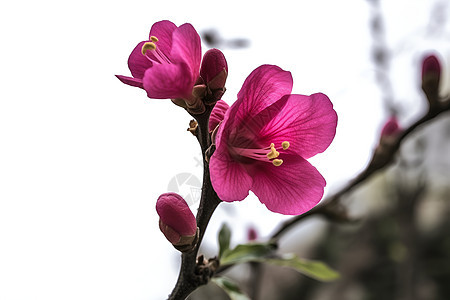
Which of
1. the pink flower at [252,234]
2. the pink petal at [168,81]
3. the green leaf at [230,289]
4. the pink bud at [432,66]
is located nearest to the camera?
the pink petal at [168,81]

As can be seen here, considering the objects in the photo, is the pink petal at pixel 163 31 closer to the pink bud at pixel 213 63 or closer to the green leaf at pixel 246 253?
the pink bud at pixel 213 63

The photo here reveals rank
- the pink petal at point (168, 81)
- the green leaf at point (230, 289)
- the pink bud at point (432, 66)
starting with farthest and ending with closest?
the pink bud at point (432, 66)
the green leaf at point (230, 289)
the pink petal at point (168, 81)

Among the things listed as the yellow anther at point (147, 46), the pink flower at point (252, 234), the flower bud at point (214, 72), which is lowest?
the pink flower at point (252, 234)

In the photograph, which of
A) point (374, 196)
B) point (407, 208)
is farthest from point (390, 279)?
point (407, 208)

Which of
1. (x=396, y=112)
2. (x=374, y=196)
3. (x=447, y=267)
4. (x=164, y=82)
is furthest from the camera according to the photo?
(x=374, y=196)

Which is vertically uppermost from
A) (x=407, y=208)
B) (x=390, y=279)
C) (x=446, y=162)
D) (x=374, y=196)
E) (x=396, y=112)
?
(x=396, y=112)

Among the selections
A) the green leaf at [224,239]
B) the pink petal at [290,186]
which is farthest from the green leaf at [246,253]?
the pink petal at [290,186]

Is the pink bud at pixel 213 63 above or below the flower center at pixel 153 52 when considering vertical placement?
below

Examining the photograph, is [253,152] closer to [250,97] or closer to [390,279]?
[250,97]
